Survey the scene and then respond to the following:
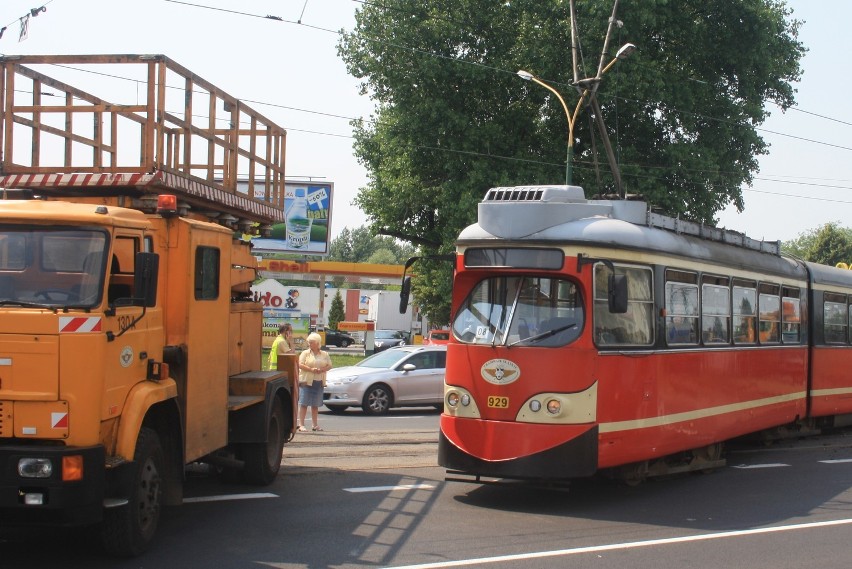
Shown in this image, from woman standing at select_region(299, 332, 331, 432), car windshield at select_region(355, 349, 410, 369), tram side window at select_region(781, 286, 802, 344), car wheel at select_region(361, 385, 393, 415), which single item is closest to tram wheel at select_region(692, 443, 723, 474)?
tram side window at select_region(781, 286, 802, 344)

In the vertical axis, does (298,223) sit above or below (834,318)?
above

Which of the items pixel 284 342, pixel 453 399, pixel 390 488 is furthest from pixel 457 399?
pixel 284 342

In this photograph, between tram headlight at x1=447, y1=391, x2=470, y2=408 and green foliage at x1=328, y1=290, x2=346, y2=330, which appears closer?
tram headlight at x1=447, y1=391, x2=470, y2=408

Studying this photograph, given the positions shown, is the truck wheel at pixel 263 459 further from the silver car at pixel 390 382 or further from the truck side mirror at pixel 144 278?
the silver car at pixel 390 382

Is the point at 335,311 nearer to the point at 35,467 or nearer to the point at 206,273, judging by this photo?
the point at 206,273

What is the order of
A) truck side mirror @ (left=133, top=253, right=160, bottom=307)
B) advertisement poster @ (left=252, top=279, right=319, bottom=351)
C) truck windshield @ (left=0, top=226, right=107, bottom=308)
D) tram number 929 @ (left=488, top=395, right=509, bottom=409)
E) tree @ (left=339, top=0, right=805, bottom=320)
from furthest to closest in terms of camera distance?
advertisement poster @ (left=252, top=279, right=319, bottom=351) → tree @ (left=339, top=0, right=805, bottom=320) → tram number 929 @ (left=488, top=395, right=509, bottom=409) → truck side mirror @ (left=133, top=253, right=160, bottom=307) → truck windshield @ (left=0, top=226, right=107, bottom=308)

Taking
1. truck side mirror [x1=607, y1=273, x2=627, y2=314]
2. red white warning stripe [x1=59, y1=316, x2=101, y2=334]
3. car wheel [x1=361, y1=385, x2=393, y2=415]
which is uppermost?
truck side mirror [x1=607, y1=273, x2=627, y2=314]

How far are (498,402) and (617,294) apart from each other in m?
1.56

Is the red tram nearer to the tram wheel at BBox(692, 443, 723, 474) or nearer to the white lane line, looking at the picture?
the tram wheel at BBox(692, 443, 723, 474)

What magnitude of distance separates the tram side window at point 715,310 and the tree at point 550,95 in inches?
664

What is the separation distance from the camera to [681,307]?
1114cm

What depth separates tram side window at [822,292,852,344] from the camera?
15.8 metres

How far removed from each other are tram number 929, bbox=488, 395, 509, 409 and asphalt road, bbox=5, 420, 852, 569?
39.8 inches

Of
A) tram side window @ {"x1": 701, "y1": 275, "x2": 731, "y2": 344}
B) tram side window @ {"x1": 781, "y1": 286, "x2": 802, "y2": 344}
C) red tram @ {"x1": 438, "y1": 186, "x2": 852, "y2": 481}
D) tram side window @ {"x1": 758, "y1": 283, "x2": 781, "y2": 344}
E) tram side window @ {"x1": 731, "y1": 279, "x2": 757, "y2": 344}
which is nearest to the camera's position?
red tram @ {"x1": 438, "y1": 186, "x2": 852, "y2": 481}
